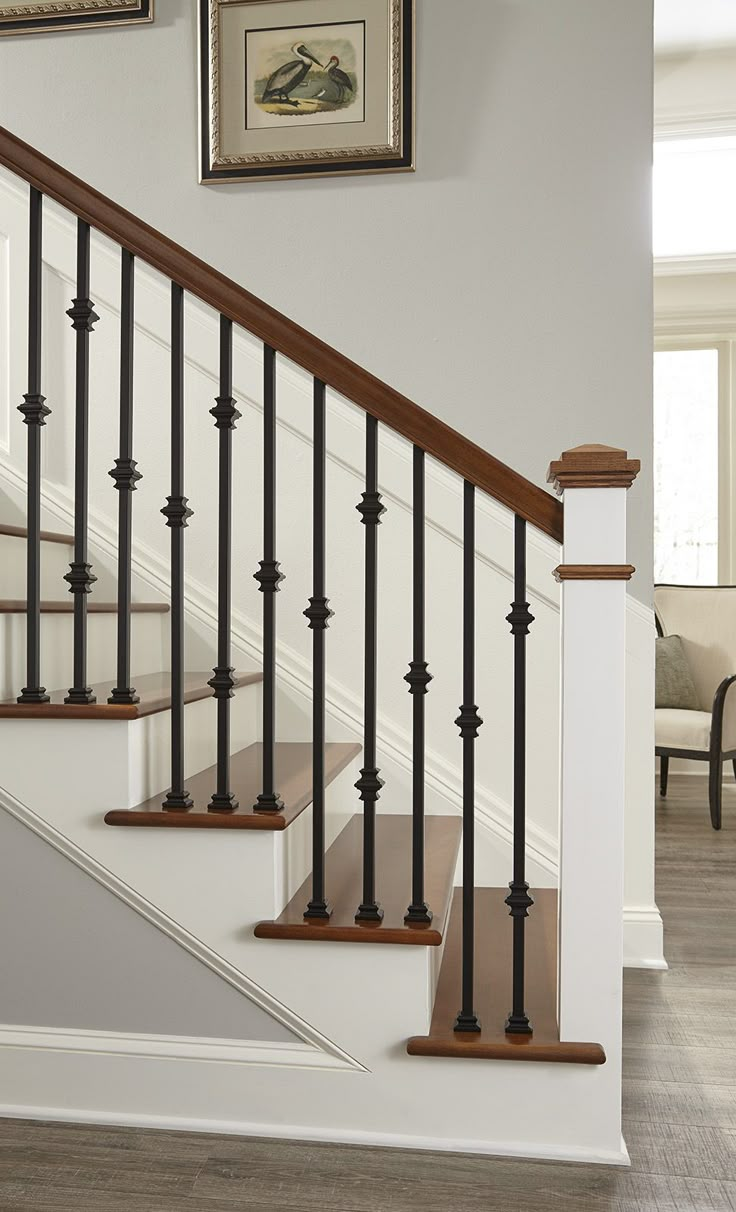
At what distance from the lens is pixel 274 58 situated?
110 inches

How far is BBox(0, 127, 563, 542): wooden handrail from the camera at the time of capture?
67.1 inches

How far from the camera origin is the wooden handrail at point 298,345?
1.71 m

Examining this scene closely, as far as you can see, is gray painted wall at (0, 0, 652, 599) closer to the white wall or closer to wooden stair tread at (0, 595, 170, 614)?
the white wall

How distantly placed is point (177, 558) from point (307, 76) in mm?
1716

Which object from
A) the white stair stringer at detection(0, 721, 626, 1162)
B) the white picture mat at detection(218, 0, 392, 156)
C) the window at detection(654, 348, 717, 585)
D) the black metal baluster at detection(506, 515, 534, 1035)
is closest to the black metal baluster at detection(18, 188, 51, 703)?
the white stair stringer at detection(0, 721, 626, 1162)

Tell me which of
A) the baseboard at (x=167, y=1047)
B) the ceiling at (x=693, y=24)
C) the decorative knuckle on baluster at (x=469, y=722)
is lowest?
the baseboard at (x=167, y=1047)

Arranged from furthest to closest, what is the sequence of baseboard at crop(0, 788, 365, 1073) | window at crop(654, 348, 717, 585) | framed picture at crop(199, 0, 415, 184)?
1. window at crop(654, 348, 717, 585)
2. framed picture at crop(199, 0, 415, 184)
3. baseboard at crop(0, 788, 365, 1073)

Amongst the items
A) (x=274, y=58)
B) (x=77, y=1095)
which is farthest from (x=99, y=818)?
(x=274, y=58)

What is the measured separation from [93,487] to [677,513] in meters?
4.01

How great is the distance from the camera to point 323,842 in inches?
69.2

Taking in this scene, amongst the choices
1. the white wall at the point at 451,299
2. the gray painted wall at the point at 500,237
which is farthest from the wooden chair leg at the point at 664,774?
the gray painted wall at the point at 500,237

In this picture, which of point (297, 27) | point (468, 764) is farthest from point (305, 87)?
point (468, 764)

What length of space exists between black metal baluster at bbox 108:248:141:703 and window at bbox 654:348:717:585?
456 cm

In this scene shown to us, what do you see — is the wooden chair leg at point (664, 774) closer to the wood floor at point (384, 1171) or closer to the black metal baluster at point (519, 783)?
the wood floor at point (384, 1171)
